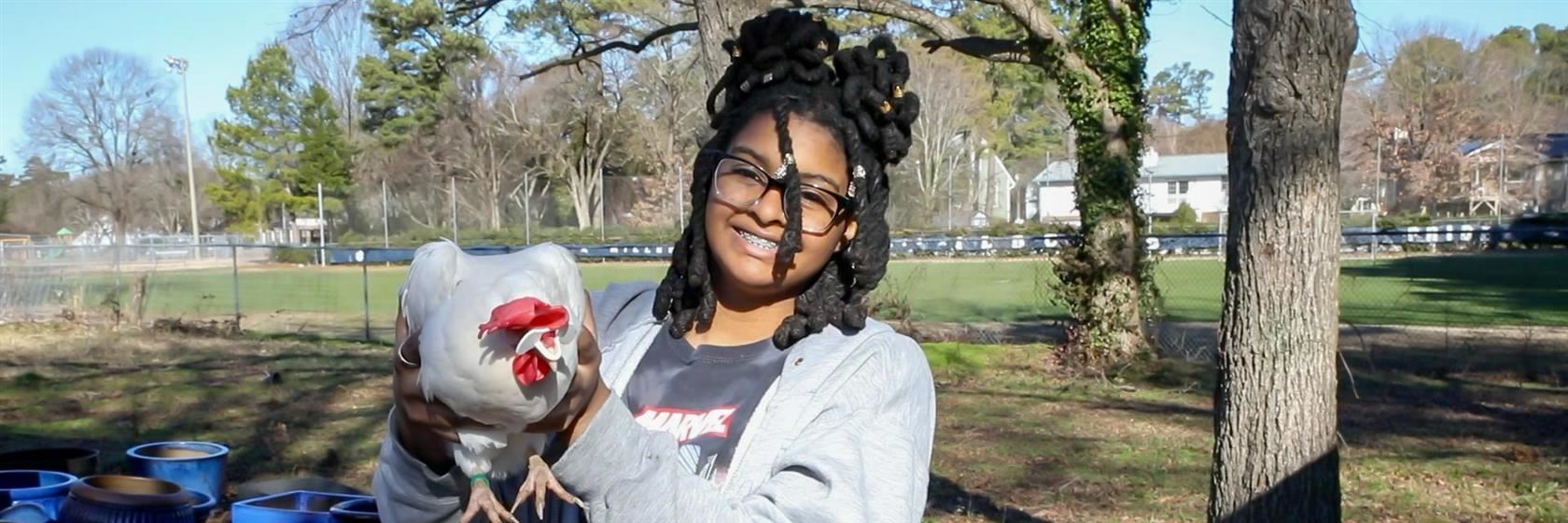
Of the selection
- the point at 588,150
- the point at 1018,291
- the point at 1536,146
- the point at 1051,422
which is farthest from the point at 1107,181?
the point at 1536,146

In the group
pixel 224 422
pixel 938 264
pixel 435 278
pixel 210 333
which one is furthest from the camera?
pixel 938 264

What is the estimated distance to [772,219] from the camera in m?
1.77

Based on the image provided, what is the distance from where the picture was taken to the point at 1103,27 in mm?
11094

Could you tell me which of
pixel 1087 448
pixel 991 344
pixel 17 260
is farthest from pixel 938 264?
pixel 1087 448

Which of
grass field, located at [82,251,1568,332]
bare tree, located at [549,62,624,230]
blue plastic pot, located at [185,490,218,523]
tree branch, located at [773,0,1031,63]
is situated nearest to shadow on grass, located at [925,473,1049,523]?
blue plastic pot, located at [185,490,218,523]

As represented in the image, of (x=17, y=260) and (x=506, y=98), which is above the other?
(x=506, y=98)

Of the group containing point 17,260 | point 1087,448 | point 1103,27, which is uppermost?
point 1103,27

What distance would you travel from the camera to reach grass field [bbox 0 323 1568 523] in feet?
20.5

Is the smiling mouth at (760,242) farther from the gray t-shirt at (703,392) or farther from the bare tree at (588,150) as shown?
the bare tree at (588,150)

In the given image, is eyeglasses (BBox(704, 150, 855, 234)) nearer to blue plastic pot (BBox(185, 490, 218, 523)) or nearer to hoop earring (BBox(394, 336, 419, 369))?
hoop earring (BBox(394, 336, 419, 369))

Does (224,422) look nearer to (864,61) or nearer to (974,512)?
(974,512)

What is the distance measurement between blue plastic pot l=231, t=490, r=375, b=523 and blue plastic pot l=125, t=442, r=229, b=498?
0.73 metres

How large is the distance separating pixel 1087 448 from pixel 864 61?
242 inches

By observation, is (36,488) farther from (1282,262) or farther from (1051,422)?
(1051,422)
